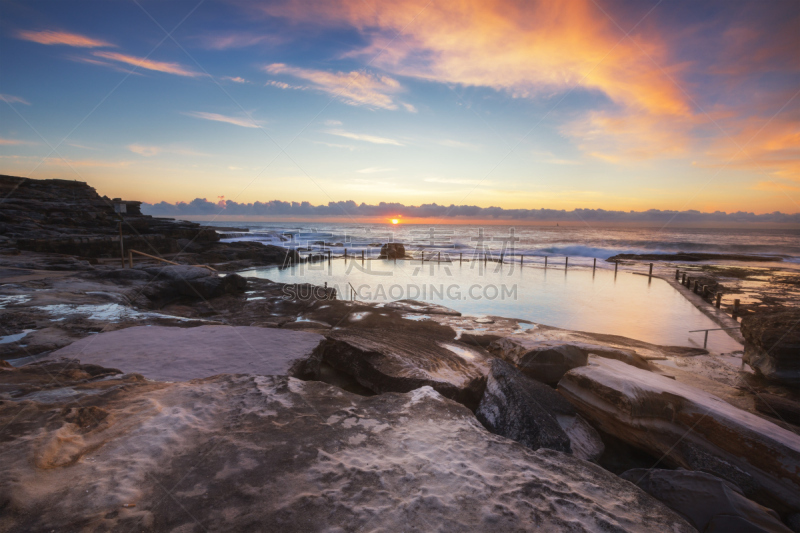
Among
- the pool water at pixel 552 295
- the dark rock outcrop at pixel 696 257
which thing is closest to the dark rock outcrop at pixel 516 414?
the pool water at pixel 552 295

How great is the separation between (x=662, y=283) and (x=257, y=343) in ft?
85.1

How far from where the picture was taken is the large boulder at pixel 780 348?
7.02 metres

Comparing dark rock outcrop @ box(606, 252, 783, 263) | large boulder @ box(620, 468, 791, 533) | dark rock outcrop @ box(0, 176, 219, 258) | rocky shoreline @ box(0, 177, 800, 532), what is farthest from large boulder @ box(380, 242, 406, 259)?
large boulder @ box(620, 468, 791, 533)

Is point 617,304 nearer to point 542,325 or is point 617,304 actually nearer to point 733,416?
point 542,325

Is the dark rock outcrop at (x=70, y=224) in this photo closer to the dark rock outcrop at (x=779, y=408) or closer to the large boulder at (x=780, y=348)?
the dark rock outcrop at (x=779, y=408)

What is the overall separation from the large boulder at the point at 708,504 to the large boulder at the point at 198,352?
400 centimetres

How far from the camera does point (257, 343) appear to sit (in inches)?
194

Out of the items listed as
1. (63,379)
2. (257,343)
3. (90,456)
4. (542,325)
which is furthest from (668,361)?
(63,379)

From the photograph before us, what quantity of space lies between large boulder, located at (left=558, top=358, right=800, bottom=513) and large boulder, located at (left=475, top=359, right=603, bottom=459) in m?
0.38

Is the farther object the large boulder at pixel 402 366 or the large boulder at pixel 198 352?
the large boulder at pixel 402 366

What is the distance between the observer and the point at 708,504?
271 centimetres

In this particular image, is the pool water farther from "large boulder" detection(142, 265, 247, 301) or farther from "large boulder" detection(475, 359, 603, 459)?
"large boulder" detection(475, 359, 603, 459)

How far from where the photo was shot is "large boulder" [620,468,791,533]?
2541mm

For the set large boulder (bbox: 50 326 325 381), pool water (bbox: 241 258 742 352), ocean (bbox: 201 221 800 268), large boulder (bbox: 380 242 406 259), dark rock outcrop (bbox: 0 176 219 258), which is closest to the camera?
large boulder (bbox: 50 326 325 381)
